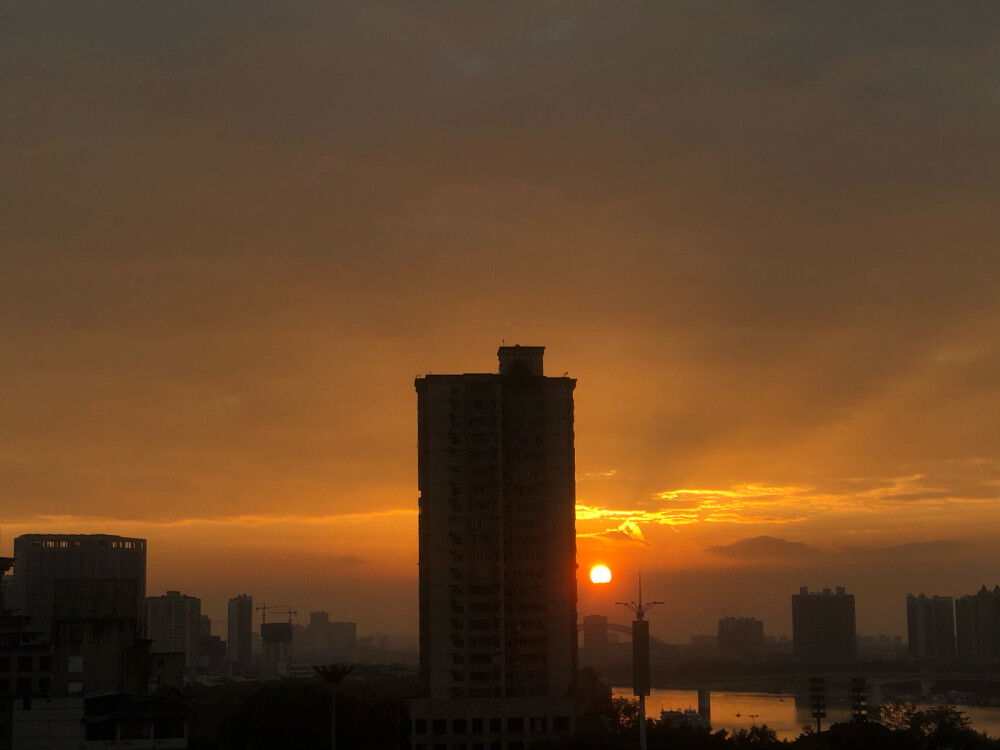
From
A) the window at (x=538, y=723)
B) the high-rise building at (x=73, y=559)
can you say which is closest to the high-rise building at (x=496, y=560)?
the window at (x=538, y=723)

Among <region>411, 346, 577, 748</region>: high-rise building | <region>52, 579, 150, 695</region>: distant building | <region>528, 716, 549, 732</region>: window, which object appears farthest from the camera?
<region>411, 346, 577, 748</region>: high-rise building

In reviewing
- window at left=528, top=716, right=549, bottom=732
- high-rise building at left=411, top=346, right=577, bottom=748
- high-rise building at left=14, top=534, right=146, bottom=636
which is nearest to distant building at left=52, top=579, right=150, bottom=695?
high-rise building at left=411, top=346, right=577, bottom=748

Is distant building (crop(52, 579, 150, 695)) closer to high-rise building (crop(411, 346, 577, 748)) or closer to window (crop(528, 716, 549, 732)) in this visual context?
high-rise building (crop(411, 346, 577, 748))

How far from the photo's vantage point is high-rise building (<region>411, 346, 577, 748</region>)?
12369 cm

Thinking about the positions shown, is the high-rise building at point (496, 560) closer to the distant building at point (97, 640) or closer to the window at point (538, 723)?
the window at point (538, 723)

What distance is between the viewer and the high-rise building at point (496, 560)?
123688 mm

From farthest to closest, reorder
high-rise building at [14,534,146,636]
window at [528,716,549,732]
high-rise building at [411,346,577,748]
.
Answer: high-rise building at [14,534,146,636] < high-rise building at [411,346,577,748] < window at [528,716,549,732]

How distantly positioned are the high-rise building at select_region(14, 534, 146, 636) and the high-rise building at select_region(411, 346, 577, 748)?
251 ft

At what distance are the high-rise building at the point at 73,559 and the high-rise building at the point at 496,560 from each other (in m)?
76.4

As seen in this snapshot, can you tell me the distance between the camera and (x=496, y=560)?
12625 centimetres

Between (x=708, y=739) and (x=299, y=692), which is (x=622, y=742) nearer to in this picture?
(x=708, y=739)

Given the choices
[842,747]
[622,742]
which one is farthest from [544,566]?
[842,747]

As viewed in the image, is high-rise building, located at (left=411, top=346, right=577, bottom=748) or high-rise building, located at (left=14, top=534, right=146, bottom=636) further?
high-rise building, located at (left=14, top=534, right=146, bottom=636)

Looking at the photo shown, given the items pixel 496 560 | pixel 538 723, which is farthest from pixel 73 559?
pixel 538 723
